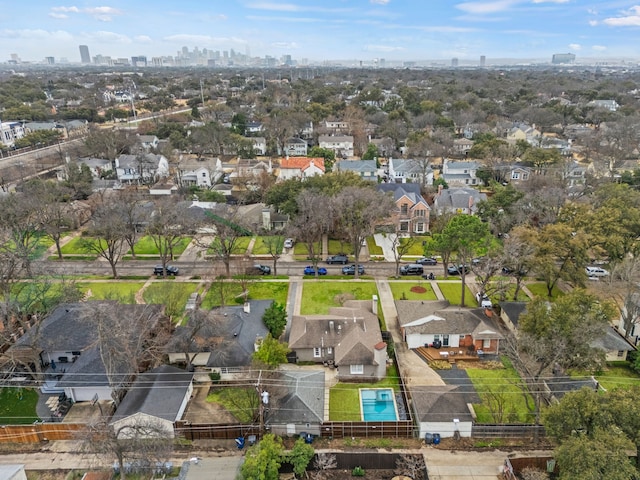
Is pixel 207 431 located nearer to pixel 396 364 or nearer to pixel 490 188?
pixel 396 364

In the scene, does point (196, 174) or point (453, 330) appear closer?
point (453, 330)

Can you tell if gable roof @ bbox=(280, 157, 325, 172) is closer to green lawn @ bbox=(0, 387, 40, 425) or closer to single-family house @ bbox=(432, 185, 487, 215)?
single-family house @ bbox=(432, 185, 487, 215)

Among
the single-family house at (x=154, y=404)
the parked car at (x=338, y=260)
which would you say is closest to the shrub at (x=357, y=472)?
the single-family house at (x=154, y=404)

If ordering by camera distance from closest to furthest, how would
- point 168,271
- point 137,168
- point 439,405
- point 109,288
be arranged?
point 439,405 → point 109,288 → point 168,271 → point 137,168

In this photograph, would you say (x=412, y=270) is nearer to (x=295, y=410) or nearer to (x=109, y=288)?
(x=295, y=410)

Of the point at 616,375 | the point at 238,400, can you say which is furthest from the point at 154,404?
the point at 616,375
